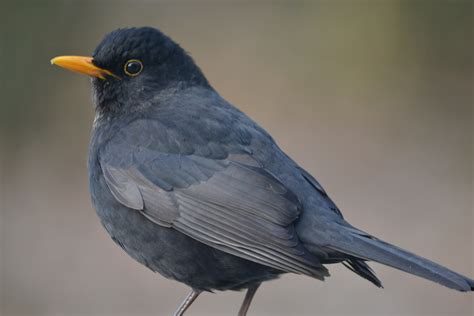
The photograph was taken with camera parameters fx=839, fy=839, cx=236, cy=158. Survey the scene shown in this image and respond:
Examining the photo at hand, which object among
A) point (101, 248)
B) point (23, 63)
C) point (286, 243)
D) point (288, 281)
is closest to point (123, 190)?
point (286, 243)

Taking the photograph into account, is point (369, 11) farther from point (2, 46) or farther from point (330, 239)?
point (330, 239)

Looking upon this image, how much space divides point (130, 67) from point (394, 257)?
2.15m

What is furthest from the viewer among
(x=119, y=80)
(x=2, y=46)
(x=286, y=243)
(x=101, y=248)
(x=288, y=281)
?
(x=2, y=46)

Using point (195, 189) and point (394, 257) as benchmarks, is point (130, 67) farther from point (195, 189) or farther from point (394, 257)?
point (394, 257)

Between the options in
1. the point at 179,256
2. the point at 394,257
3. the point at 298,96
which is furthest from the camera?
the point at 298,96

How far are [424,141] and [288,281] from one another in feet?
11.5

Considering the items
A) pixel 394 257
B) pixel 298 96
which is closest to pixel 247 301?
pixel 394 257

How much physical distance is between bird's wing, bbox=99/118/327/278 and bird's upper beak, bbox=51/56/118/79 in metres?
0.44

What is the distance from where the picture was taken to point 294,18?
11.9 metres

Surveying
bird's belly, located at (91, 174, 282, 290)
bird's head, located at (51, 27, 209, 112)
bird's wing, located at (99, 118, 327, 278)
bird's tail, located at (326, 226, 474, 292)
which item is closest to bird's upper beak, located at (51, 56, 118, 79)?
bird's head, located at (51, 27, 209, 112)

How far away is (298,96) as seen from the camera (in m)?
12.0

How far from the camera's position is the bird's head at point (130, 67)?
5.31m

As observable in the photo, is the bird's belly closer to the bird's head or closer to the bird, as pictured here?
the bird

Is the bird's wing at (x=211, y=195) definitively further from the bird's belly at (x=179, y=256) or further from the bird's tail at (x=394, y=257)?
the bird's tail at (x=394, y=257)
